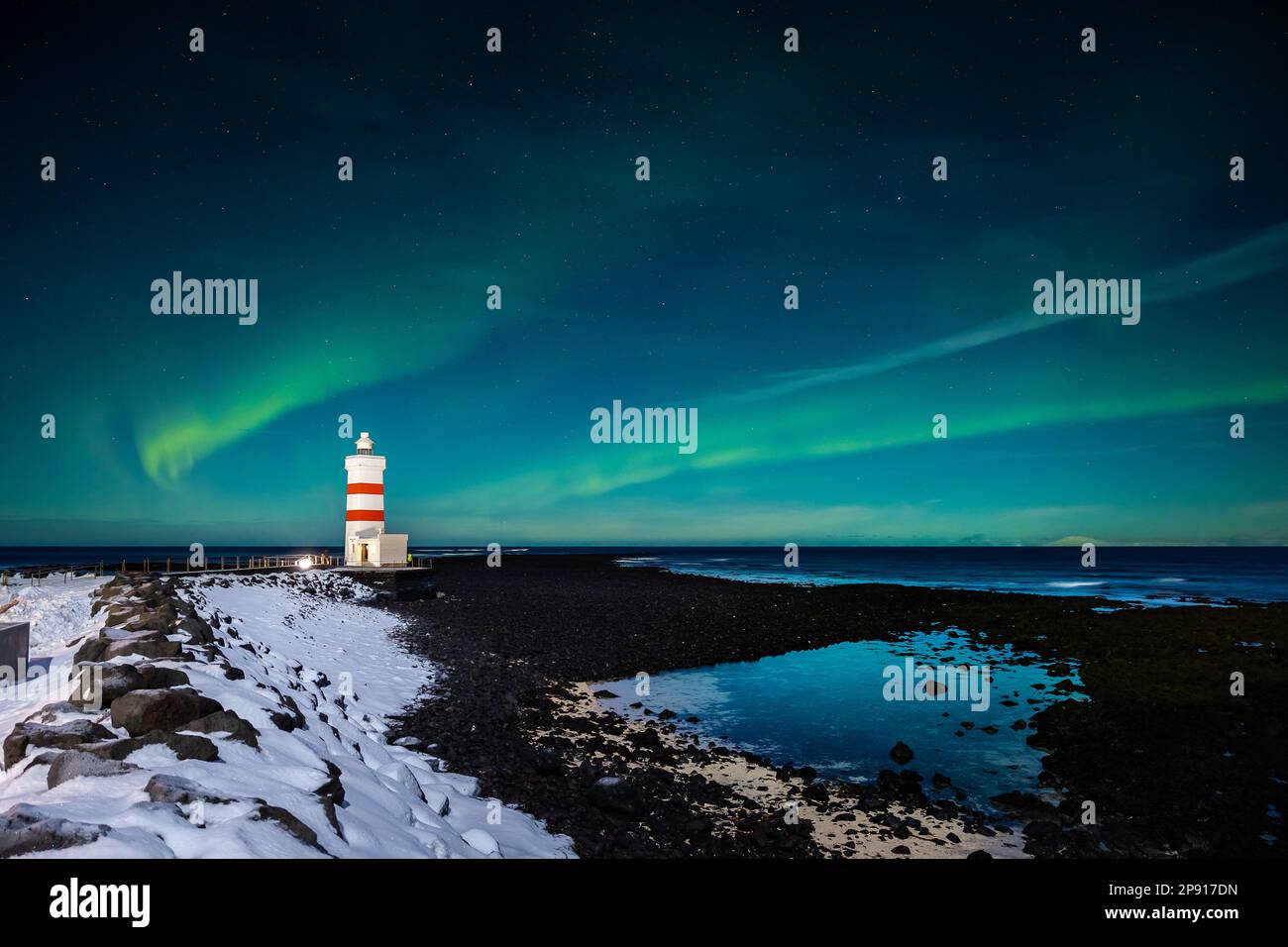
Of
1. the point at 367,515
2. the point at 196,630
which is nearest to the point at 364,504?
the point at 367,515

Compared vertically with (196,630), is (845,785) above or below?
below

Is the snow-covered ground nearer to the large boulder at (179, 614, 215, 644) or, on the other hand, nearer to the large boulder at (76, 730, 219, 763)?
the large boulder at (76, 730, 219, 763)

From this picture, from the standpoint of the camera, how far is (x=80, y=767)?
5.00 metres

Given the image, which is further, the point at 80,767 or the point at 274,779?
the point at 274,779

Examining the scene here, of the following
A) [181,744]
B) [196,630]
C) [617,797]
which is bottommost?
[617,797]

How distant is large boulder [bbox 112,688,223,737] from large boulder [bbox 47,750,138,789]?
94 centimetres

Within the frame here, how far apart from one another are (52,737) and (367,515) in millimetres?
34479

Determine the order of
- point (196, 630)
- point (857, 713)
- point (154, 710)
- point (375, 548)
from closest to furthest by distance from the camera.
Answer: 1. point (154, 710)
2. point (196, 630)
3. point (857, 713)
4. point (375, 548)

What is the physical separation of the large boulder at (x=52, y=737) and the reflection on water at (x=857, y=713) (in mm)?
10649

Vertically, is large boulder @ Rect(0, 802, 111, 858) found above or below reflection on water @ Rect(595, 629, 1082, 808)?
above

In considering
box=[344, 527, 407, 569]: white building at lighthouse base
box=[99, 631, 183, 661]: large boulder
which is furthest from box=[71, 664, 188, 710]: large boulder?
box=[344, 527, 407, 569]: white building at lighthouse base

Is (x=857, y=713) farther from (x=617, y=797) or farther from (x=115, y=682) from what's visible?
(x=115, y=682)

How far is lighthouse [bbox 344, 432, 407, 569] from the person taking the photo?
3719cm
